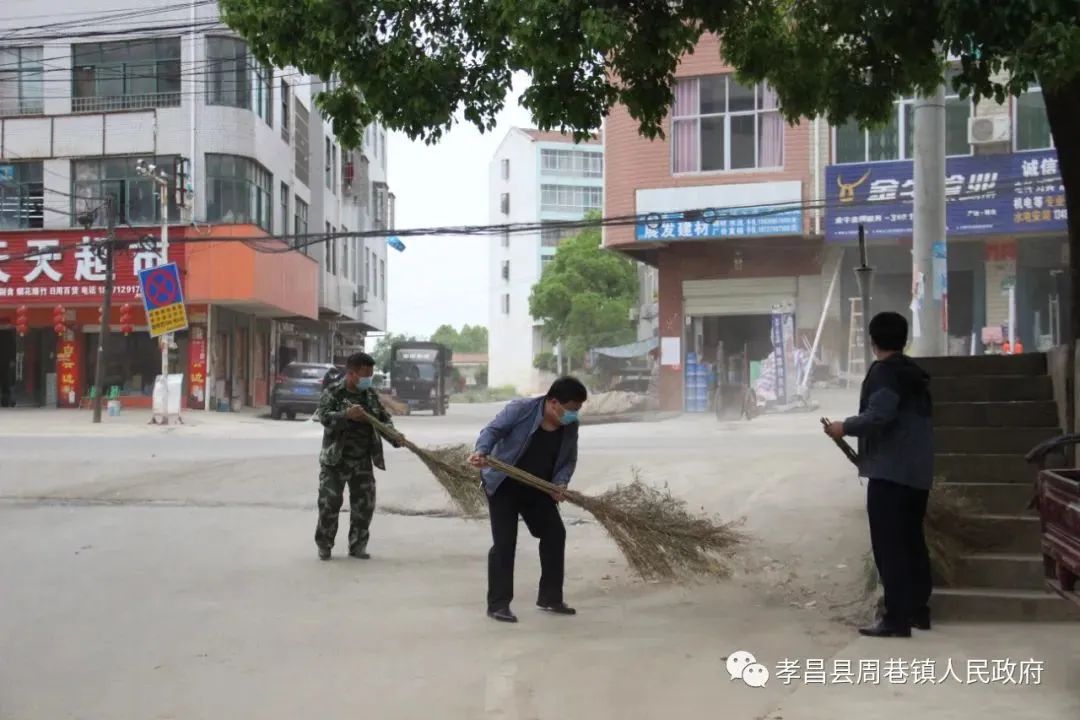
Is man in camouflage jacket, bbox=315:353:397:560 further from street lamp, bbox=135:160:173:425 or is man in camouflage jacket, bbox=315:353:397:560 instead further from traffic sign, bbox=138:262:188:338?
traffic sign, bbox=138:262:188:338

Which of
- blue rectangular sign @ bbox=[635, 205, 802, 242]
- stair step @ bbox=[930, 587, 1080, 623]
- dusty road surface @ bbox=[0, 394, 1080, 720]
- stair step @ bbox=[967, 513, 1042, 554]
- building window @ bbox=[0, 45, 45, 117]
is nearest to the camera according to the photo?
dusty road surface @ bbox=[0, 394, 1080, 720]

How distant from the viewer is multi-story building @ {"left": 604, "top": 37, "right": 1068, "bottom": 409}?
23469 mm

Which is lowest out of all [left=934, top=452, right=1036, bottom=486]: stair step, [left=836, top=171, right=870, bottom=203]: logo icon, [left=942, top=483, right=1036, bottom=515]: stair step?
[left=942, top=483, right=1036, bottom=515]: stair step

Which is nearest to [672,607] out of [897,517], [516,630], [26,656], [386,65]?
[516,630]

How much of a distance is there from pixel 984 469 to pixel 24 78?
30082mm

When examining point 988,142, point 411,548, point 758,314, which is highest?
point 988,142

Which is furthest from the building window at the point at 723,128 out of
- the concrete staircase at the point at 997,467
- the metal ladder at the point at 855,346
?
the concrete staircase at the point at 997,467

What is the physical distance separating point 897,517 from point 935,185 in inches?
191

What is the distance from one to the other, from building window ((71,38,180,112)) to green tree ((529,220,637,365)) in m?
24.4

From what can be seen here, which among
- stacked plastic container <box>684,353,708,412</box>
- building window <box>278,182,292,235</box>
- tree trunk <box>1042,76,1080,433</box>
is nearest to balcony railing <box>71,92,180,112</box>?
building window <box>278,182,292,235</box>

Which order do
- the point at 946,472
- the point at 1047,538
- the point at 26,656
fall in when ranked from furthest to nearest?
the point at 946,472
the point at 26,656
the point at 1047,538

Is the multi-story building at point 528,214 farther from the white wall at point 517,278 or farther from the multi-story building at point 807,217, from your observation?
the multi-story building at point 807,217

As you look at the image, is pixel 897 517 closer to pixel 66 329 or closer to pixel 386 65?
pixel 386 65

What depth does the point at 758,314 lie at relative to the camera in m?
26.4
